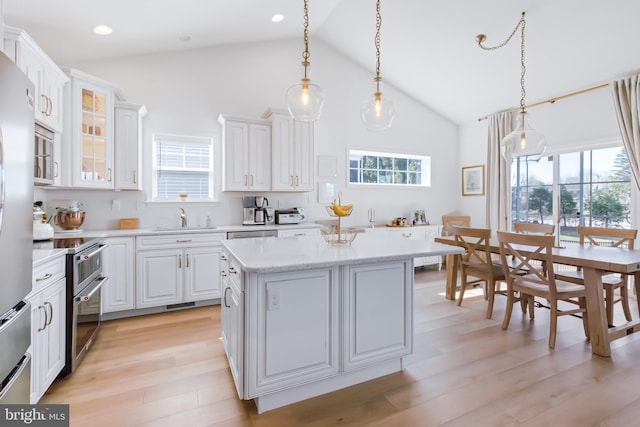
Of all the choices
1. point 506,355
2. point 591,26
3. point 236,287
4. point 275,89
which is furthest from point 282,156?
point 591,26

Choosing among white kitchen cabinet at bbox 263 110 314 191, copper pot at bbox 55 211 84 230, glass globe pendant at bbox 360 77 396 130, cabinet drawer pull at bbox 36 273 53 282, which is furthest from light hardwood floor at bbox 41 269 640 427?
white kitchen cabinet at bbox 263 110 314 191

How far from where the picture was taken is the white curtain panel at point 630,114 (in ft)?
11.7

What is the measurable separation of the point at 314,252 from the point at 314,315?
383 mm

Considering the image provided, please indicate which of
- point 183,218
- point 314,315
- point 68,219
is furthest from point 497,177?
point 68,219

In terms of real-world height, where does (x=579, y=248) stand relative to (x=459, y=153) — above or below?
below

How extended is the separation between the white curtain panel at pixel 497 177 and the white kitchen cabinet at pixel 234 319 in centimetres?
463

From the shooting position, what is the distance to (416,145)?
231 inches

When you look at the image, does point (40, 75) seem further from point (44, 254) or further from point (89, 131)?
point (44, 254)

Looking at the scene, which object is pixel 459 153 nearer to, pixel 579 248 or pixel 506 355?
pixel 579 248

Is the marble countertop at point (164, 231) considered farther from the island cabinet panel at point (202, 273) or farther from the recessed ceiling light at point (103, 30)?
the recessed ceiling light at point (103, 30)

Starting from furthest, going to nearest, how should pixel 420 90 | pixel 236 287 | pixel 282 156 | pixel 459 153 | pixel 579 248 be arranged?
pixel 459 153 → pixel 420 90 → pixel 282 156 → pixel 579 248 → pixel 236 287

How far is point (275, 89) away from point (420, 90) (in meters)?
2.65

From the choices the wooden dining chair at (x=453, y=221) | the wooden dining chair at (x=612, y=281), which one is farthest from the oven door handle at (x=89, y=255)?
the wooden dining chair at (x=453, y=221)

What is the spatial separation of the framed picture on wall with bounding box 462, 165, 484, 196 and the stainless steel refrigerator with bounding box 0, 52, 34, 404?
6142mm
